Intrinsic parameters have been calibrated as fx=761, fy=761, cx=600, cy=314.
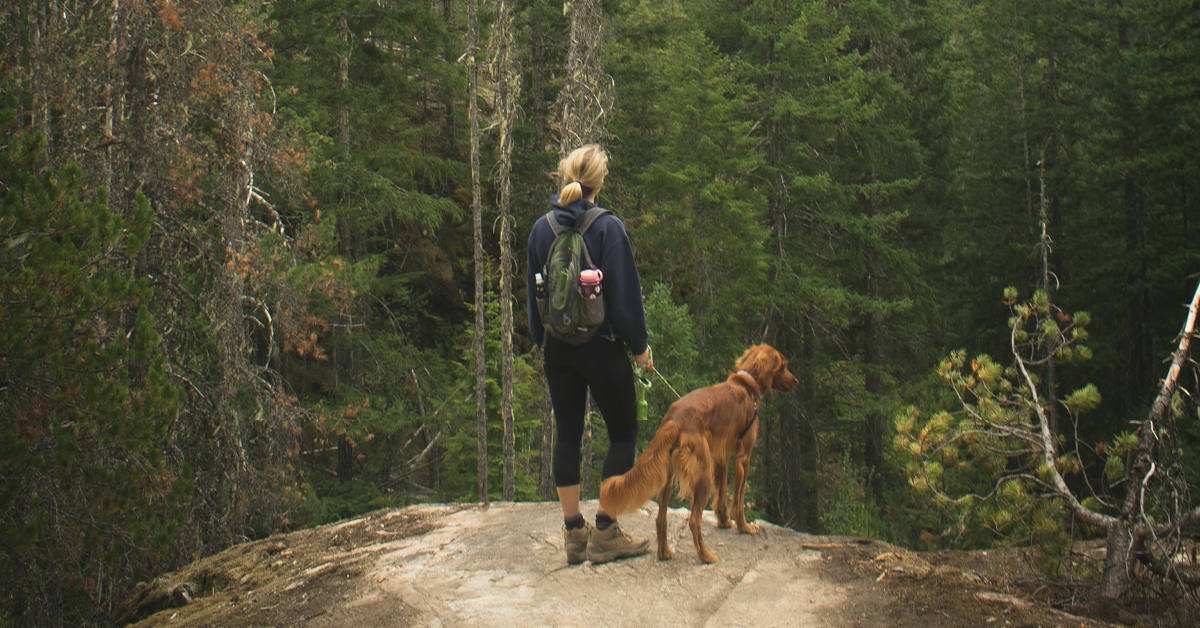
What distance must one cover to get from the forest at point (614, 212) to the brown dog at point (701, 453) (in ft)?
13.0

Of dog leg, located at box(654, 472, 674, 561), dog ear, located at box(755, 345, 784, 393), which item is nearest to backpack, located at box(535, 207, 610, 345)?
dog leg, located at box(654, 472, 674, 561)

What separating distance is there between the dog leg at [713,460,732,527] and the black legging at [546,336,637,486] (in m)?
0.66

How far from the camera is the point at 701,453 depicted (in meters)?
4.32

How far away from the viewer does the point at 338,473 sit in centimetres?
1602

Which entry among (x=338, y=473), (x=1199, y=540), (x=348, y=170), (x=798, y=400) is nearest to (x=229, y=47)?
(x=348, y=170)

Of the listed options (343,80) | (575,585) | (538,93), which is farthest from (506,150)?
(575,585)

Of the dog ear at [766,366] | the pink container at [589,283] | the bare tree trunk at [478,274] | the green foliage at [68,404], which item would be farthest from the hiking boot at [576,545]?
the bare tree trunk at [478,274]

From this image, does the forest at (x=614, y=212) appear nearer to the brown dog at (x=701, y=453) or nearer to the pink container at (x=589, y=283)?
the pink container at (x=589, y=283)

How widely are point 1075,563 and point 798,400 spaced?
13709 millimetres

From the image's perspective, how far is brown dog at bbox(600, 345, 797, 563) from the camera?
419cm

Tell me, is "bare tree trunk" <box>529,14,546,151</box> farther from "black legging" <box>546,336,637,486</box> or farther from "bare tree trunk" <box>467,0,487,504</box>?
"black legging" <box>546,336,637,486</box>

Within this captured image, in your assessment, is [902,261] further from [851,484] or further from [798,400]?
[851,484]

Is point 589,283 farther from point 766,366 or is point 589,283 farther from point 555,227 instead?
point 766,366

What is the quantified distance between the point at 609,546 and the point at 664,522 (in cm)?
35
